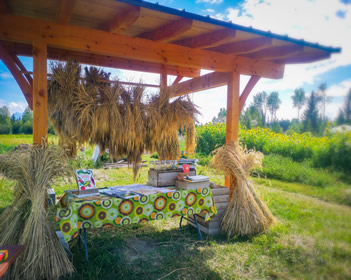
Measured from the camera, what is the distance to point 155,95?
3.16 meters

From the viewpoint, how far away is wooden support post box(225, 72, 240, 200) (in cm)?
340

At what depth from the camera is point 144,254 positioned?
8.73 ft

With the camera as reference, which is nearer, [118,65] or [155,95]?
[155,95]

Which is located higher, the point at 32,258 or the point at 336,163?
the point at 336,163

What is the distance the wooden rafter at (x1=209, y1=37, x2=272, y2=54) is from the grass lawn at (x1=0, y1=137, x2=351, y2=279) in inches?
64.7

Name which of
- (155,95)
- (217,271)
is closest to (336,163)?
(217,271)

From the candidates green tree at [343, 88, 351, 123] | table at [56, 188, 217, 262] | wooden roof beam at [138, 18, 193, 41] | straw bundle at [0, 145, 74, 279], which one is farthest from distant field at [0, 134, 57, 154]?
green tree at [343, 88, 351, 123]

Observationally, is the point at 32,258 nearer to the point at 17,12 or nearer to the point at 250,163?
the point at 17,12

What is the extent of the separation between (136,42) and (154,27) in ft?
0.89

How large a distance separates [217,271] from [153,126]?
1.78 m

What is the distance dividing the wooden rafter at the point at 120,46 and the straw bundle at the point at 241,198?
1211mm

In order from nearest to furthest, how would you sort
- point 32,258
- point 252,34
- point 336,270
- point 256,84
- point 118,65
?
point 336,270 < point 32,258 < point 252,34 < point 256,84 < point 118,65

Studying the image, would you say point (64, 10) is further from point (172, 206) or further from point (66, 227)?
point (172, 206)

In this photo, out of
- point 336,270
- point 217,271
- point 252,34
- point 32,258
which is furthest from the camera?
point 252,34
